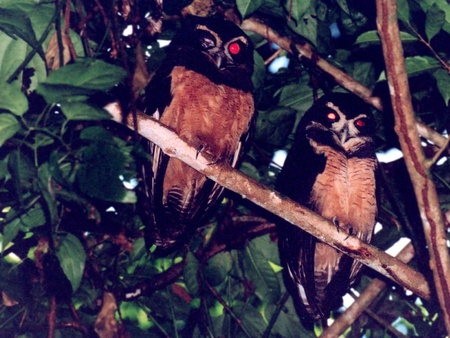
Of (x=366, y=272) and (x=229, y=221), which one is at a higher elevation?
(x=229, y=221)

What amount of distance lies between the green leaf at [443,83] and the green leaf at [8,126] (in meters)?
1.64

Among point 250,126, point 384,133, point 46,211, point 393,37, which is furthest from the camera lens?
point 384,133

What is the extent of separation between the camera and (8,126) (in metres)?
1.94

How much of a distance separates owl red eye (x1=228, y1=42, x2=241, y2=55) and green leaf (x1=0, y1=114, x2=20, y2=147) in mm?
1856

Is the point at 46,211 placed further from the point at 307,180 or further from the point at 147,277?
the point at 307,180

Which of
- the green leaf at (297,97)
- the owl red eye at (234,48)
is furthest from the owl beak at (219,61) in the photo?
the green leaf at (297,97)

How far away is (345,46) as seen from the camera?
3.84 metres

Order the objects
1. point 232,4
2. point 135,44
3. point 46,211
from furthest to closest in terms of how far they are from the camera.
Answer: point 232,4 → point 135,44 → point 46,211

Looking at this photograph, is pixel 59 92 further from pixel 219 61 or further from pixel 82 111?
pixel 219 61

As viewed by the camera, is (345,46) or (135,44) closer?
(135,44)

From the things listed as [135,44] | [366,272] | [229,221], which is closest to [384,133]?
[366,272]

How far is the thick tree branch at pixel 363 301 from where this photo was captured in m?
3.52

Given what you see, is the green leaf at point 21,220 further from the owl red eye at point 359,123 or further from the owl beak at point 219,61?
the owl red eye at point 359,123

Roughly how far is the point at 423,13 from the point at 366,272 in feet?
5.95
